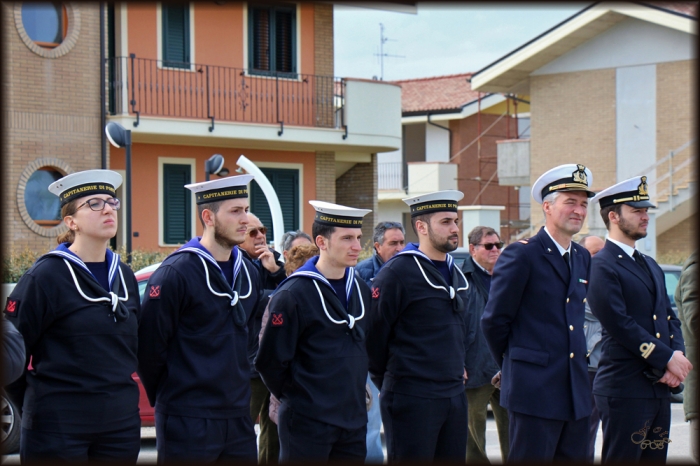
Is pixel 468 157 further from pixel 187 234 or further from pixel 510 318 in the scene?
pixel 510 318

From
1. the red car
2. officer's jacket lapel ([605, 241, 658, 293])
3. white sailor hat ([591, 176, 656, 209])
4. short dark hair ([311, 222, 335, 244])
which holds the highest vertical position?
white sailor hat ([591, 176, 656, 209])

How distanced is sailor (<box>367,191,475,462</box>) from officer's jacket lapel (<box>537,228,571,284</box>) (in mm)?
751

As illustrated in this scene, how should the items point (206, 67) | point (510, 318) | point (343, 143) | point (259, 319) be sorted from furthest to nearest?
1. point (343, 143)
2. point (206, 67)
3. point (259, 319)
4. point (510, 318)

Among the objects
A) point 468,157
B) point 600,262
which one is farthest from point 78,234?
point 468,157

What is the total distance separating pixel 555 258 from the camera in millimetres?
5203

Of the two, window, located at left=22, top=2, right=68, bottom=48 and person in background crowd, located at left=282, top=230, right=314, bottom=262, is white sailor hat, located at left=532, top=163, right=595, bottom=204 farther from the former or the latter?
window, located at left=22, top=2, right=68, bottom=48

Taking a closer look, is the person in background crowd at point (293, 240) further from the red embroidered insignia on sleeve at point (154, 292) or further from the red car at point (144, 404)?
the red embroidered insignia on sleeve at point (154, 292)

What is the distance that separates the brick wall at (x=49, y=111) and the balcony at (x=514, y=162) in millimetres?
15569

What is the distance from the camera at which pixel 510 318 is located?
203 inches

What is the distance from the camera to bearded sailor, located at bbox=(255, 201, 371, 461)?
197 inches

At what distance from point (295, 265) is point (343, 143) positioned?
1509cm

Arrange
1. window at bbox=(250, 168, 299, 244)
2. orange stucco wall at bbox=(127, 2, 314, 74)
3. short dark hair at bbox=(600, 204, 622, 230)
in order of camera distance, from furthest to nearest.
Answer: window at bbox=(250, 168, 299, 244) < orange stucco wall at bbox=(127, 2, 314, 74) < short dark hair at bbox=(600, 204, 622, 230)

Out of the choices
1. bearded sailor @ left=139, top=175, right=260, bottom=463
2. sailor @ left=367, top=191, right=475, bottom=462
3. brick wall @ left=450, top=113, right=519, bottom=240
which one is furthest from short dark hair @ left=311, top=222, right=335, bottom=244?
brick wall @ left=450, top=113, right=519, bottom=240

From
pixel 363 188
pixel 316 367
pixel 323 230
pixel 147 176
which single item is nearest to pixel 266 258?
pixel 323 230
